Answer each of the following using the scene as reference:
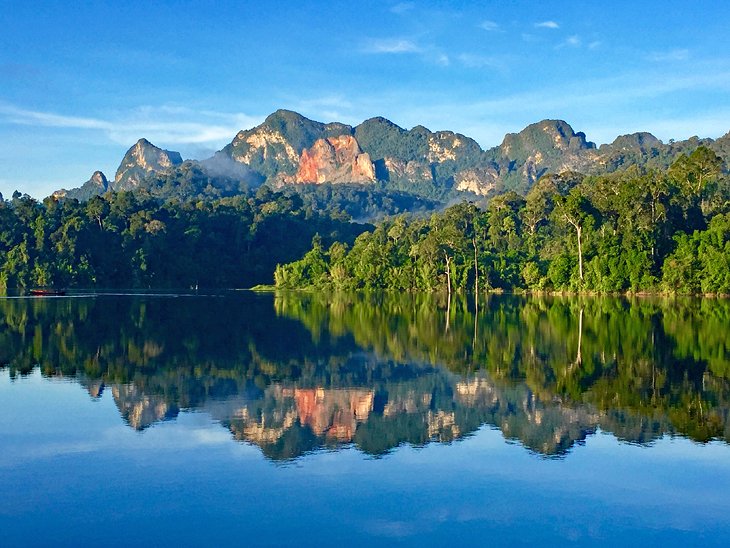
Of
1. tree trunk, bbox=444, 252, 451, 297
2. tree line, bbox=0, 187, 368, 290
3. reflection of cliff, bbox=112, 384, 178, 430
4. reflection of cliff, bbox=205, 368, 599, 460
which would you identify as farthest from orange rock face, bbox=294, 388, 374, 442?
tree line, bbox=0, 187, 368, 290

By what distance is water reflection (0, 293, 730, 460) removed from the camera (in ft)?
58.6

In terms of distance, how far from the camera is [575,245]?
83.9 metres

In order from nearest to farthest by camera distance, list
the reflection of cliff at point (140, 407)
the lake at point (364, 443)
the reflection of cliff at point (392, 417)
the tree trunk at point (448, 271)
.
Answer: the lake at point (364, 443)
the reflection of cliff at point (392, 417)
the reflection of cliff at point (140, 407)
the tree trunk at point (448, 271)

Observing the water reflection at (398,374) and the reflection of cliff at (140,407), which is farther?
the reflection of cliff at (140,407)

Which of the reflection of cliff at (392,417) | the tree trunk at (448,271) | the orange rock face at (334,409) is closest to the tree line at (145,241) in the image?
the tree trunk at (448,271)

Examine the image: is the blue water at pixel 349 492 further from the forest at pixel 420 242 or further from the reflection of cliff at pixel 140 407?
the forest at pixel 420 242

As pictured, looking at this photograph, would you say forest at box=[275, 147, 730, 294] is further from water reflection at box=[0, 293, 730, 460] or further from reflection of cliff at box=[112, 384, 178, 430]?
reflection of cliff at box=[112, 384, 178, 430]

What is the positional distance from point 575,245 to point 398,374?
61.9m

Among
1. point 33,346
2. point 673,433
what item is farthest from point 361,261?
point 673,433

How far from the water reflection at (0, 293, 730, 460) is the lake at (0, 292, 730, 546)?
11 cm

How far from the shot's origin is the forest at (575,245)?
75.4 m

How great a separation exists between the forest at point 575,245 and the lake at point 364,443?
44622 millimetres

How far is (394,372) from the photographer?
26.3m

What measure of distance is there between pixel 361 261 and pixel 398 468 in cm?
9330
